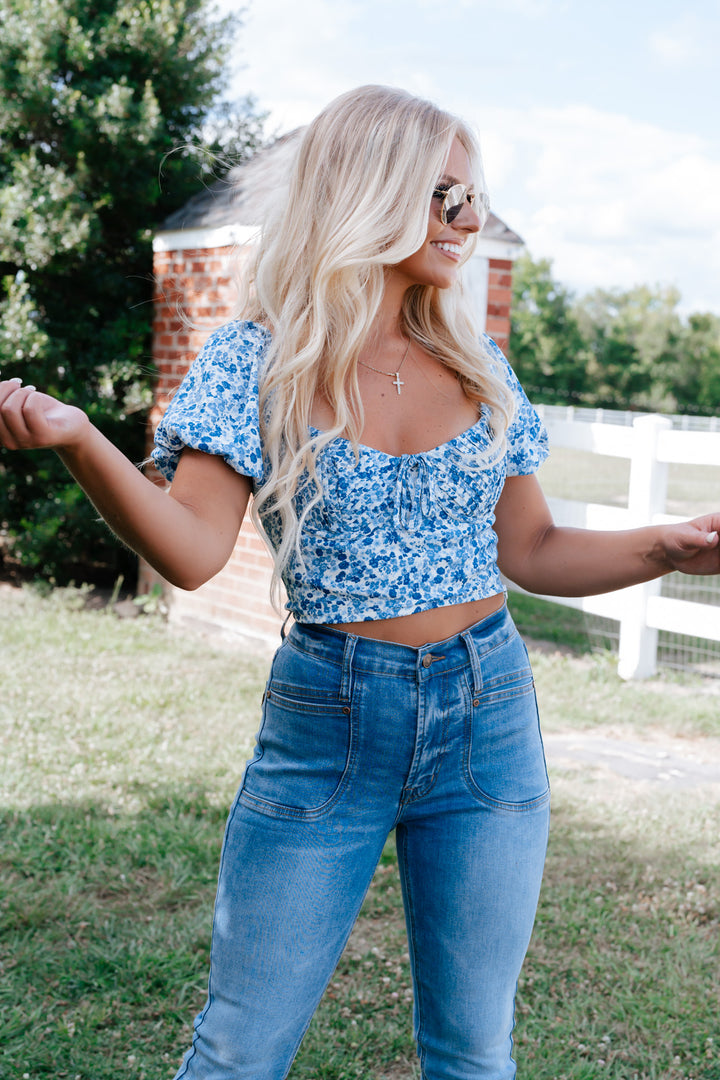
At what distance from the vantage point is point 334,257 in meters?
1.68

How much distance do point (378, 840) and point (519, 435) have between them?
0.77 m

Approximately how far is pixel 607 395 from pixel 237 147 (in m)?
61.0

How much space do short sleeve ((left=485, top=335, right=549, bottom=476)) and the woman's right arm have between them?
1.74 ft

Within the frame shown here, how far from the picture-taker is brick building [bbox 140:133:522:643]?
6090 mm

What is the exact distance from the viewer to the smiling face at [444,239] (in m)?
1.76

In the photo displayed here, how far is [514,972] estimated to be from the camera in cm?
171

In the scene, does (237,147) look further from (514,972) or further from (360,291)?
(514,972)

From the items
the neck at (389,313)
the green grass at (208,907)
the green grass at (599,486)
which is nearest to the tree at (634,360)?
the green grass at (599,486)

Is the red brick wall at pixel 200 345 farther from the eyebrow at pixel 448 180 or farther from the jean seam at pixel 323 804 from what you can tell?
the jean seam at pixel 323 804

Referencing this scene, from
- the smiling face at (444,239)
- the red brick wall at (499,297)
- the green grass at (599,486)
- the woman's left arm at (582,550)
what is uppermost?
the red brick wall at (499,297)

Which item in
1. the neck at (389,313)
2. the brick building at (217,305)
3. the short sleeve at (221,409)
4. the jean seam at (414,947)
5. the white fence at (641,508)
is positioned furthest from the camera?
the brick building at (217,305)

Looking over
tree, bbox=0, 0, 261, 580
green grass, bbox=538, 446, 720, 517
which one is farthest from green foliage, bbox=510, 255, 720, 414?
tree, bbox=0, 0, 261, 580

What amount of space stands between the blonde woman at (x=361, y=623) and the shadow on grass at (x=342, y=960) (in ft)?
3.92

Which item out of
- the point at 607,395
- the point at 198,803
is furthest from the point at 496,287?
the point at 607,395
